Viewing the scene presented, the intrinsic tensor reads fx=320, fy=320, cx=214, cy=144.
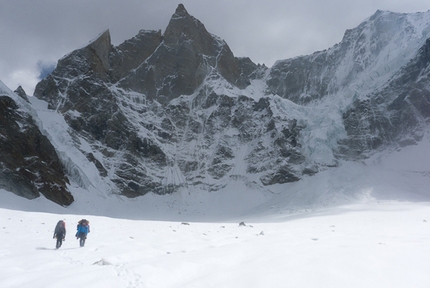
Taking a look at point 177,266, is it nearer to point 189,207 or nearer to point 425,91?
point 189,207

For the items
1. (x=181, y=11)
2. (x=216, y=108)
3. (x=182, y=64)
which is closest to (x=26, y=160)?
(x=216, y=108)

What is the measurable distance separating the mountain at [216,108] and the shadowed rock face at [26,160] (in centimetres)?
232

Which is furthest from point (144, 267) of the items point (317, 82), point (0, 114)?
point (317, 82)

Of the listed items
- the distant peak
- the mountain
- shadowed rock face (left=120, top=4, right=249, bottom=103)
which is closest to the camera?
the mountain

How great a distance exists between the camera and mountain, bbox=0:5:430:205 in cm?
8756

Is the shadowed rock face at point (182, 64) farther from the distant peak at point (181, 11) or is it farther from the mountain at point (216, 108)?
the mountain at point (216, 108)

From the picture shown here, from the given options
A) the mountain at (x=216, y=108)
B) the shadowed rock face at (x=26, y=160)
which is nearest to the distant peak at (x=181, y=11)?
the mountain at (x=216, y=108)

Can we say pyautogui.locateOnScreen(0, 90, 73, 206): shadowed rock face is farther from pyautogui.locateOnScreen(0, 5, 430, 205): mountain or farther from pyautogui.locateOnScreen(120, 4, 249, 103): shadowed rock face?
pyautogui.locateOnScreen(120, 4, 249, 103): shadowed rock face

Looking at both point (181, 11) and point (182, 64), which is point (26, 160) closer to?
point (182, 64)

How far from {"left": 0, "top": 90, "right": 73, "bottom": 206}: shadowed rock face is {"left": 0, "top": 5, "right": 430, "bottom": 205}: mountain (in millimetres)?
2319

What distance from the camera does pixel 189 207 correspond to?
3260 inches

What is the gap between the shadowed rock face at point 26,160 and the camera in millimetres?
56719

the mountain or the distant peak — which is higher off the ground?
the distant peak

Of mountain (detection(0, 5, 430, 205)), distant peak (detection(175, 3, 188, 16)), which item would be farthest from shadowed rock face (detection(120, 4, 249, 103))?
mountain (detection(0, 5, 430, 205))
